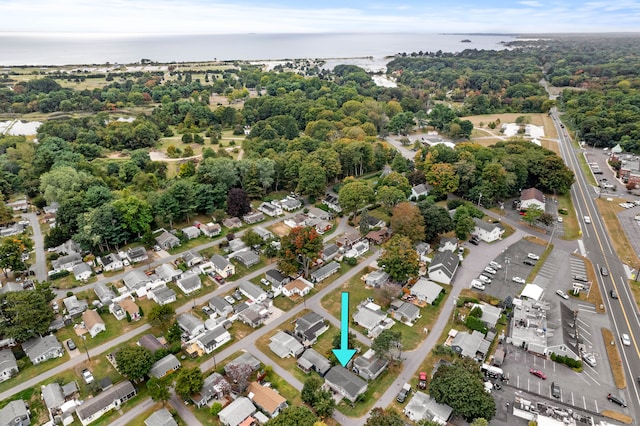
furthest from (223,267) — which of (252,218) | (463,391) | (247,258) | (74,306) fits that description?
(463,391)

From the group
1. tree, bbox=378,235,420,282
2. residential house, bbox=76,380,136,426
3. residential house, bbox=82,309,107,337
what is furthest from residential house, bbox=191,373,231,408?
tree, bbox=378,235,420,282

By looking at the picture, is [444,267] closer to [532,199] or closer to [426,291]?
[426,291]

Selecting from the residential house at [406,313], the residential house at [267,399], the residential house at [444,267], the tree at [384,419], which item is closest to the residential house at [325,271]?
the residential house at [406,313]

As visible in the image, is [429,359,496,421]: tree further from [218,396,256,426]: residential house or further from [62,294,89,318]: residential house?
[62,294,89,318]: residential house

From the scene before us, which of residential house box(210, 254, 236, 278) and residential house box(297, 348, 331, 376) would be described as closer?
residential house box(297, 348, 331, 376)

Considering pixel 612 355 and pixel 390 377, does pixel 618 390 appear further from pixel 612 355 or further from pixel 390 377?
pixel 390 377

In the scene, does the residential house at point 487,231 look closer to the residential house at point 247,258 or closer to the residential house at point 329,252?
the residential house at point 329,252
